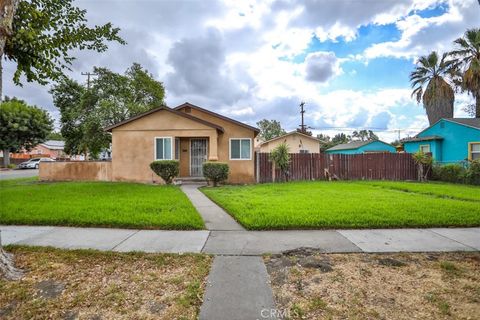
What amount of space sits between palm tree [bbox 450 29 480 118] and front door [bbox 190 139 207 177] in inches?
762

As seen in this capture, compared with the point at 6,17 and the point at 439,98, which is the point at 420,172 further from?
the point at 6,17

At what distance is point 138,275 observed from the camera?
358cm

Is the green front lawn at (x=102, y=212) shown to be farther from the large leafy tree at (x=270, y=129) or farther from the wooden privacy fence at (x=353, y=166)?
the large leafy tree at (x=270, y=129)

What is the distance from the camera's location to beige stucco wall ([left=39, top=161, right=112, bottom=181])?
16158mm

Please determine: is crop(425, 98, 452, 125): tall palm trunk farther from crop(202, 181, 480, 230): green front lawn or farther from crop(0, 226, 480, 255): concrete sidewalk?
crop(0, 226, 480, 255): concrete sidewalk

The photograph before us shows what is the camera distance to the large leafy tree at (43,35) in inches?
146

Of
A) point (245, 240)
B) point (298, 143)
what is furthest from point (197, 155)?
point (298, 143)

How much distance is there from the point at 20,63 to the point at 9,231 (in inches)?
139

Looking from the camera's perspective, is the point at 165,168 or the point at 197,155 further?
the point at 197,155

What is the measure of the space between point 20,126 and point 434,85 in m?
43.5

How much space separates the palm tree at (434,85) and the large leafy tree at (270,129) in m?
37.5

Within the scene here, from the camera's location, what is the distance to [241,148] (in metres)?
16.2

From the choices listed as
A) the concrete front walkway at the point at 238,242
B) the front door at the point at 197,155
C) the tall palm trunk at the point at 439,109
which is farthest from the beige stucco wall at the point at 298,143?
the concrete front walkway at the point at 238,242

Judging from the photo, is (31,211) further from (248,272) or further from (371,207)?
(371,207)
